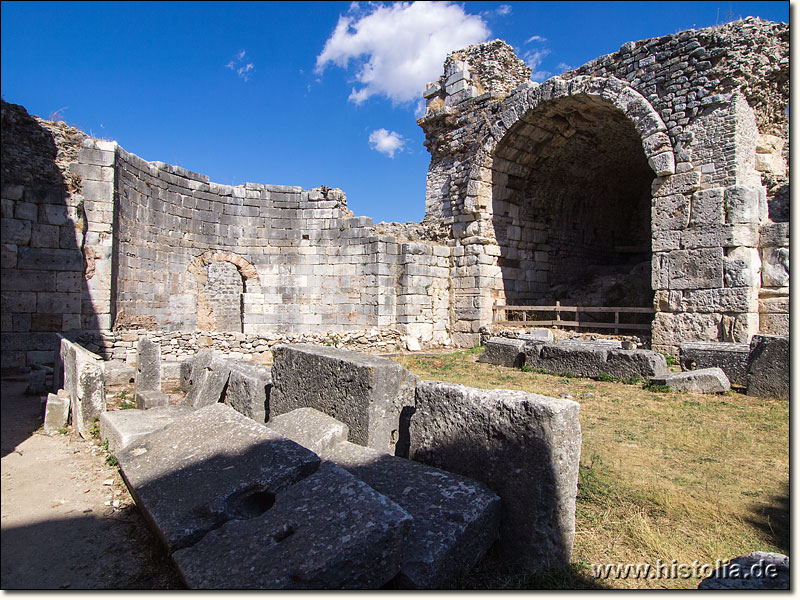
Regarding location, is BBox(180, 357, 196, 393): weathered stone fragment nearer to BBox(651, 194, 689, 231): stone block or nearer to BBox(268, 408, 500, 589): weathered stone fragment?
BBox(268, 408, 500, 589): weathered stone fragment

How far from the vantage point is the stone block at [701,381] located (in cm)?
734

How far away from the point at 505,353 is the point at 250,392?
20.4ft

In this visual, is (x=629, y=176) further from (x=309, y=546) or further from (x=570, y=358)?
(x=309, y=546)

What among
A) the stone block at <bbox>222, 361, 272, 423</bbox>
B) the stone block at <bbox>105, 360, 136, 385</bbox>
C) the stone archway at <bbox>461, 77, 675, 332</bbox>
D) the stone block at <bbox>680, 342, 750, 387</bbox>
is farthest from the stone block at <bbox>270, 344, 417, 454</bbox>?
the stone archway at <bbox>461, 77, 675, 332</bbox>

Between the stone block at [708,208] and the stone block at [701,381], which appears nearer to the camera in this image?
the stone block at [701,381]

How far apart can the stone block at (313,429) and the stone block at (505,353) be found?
6.49m

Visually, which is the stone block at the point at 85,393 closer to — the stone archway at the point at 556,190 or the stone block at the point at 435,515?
the stone block at the point at 435,515

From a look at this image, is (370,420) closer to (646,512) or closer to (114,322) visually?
(646,512)

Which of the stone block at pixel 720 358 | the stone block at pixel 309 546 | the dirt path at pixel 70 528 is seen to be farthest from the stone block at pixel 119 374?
the stone block at pixel 720 358

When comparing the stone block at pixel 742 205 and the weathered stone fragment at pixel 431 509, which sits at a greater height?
the stone block at pixel 742 205

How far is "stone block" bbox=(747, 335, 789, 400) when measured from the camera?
6816 millimetres

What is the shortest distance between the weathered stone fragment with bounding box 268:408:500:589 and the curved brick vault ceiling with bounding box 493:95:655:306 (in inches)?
424

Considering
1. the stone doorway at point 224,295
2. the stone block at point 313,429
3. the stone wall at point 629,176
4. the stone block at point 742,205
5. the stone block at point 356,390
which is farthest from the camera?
the stone doorway at point 224,295

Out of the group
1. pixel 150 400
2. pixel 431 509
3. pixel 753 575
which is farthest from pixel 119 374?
pixel 753 575
